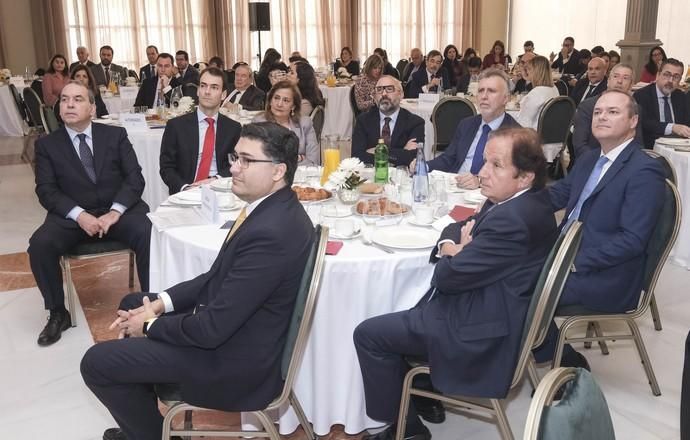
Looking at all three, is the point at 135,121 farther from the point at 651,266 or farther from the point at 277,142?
the point at 651,266

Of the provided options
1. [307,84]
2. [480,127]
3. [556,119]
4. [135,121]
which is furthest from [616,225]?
[307,84]

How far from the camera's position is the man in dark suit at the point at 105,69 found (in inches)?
422

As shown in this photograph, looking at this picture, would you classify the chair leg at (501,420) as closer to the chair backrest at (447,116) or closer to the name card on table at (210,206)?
the name card on table at (210,206)

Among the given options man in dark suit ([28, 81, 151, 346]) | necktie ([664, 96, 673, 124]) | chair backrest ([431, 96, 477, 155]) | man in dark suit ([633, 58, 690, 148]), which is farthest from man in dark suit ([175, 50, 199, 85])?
necktie ([664, 96, 673, 124])

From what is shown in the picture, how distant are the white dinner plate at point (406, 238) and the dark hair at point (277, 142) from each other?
0.51 m

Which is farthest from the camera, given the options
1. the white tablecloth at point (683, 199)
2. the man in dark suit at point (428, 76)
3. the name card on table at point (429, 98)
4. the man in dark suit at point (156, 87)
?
the man in dark suit at point (428, 76)

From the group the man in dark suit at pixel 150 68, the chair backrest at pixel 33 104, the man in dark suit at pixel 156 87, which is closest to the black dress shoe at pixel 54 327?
the man in dark suit at pixel 156 87

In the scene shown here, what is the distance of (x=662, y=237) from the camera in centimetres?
279

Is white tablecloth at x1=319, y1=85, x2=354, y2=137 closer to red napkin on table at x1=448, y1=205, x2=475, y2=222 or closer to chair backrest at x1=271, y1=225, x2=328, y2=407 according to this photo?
red napkin on table at x1=448, y1=205, x2=475, y2=222

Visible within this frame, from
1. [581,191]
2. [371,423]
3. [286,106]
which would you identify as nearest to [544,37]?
[286,106]

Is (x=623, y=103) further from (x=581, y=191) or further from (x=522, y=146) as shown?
(x=522, y=146)

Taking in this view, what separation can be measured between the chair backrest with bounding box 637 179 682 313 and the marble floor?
452mm

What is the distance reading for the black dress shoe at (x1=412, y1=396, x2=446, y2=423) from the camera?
2.78 m

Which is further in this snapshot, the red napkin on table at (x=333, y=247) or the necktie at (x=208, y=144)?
the necktie at (x=208, y=144)
